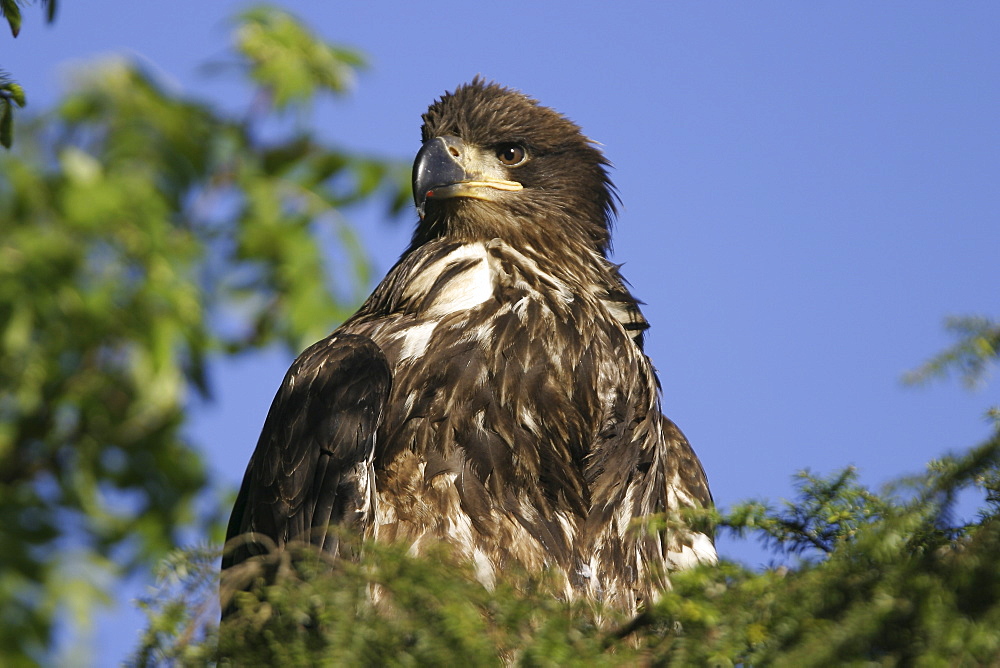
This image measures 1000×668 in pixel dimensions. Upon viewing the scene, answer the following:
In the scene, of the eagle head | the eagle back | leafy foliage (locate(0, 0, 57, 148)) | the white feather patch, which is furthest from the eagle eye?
leafy foliage (locate(0, 0, 57, 148))

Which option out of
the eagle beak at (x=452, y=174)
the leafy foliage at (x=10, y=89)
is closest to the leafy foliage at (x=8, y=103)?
the leafy foliage at (x=10, y=89)

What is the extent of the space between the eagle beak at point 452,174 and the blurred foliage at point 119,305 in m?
0.80

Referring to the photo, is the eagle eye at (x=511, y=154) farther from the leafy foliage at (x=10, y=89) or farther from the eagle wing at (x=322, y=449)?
the leafy foliage at (x=10, y=89)

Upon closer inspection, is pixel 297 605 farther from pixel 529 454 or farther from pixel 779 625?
pixel 529 454

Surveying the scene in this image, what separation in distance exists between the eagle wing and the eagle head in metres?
1.01

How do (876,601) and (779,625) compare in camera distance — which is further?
(779,625)

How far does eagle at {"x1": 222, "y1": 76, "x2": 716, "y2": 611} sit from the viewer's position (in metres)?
4.07

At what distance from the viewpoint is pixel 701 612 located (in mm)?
2002

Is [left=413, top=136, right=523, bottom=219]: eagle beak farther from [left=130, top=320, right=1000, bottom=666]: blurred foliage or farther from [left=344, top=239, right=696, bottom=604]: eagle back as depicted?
[left=130, top=320, right=1000, bottom=666]: blurred foliage

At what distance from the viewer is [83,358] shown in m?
3.88

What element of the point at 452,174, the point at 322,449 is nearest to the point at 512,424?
the point at 322,449

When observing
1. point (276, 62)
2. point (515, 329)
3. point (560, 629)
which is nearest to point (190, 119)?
point (276, 62)

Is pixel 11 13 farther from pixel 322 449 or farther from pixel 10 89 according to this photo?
pixel 322 449

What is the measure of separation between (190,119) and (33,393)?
1.25 meters
